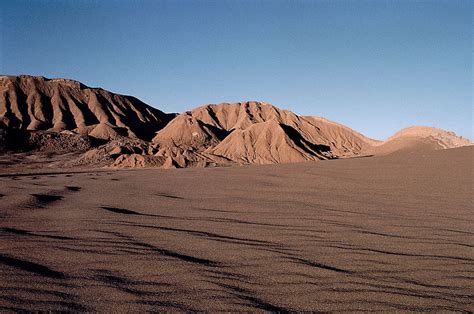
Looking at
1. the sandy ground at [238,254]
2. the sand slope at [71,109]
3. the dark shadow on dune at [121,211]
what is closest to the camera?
the sandy ground at [238,254]

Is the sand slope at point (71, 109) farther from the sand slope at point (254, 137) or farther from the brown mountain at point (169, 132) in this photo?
the sand slope at point (254, 137)

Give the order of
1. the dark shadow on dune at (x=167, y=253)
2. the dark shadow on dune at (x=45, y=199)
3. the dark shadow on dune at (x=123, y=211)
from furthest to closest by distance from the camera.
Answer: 1. the dark shadow on dune at (x=45, y=199)
2. the dark shadow on dune at (x=123, y=211)
3. the dark shadow on dune at (x=167, y=253)

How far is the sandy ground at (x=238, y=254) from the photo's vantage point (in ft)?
9.20

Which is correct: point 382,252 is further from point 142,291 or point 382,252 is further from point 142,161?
point 142,161

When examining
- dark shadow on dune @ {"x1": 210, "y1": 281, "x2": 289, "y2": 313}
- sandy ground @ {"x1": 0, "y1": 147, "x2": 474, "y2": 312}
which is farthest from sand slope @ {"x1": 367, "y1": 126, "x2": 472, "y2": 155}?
dark shadow on dune @ {"x1": 210, "y1": 281, "x2": 289, "y2": 313}

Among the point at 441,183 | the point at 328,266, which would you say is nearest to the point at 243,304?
the point at 328,266

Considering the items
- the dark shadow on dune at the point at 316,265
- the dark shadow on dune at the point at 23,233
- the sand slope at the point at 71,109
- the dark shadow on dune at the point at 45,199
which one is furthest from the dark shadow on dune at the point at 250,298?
the sand slope at the point at 71,109

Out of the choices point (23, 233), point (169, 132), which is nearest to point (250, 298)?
point (23, 233)

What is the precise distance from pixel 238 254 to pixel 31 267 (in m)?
1.81

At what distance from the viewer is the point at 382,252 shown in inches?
159

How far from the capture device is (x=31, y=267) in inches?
134

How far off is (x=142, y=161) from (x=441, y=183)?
32.2 meters

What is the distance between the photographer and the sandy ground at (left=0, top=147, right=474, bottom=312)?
2803mm

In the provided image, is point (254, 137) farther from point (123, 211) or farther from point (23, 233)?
point (23, 233)
